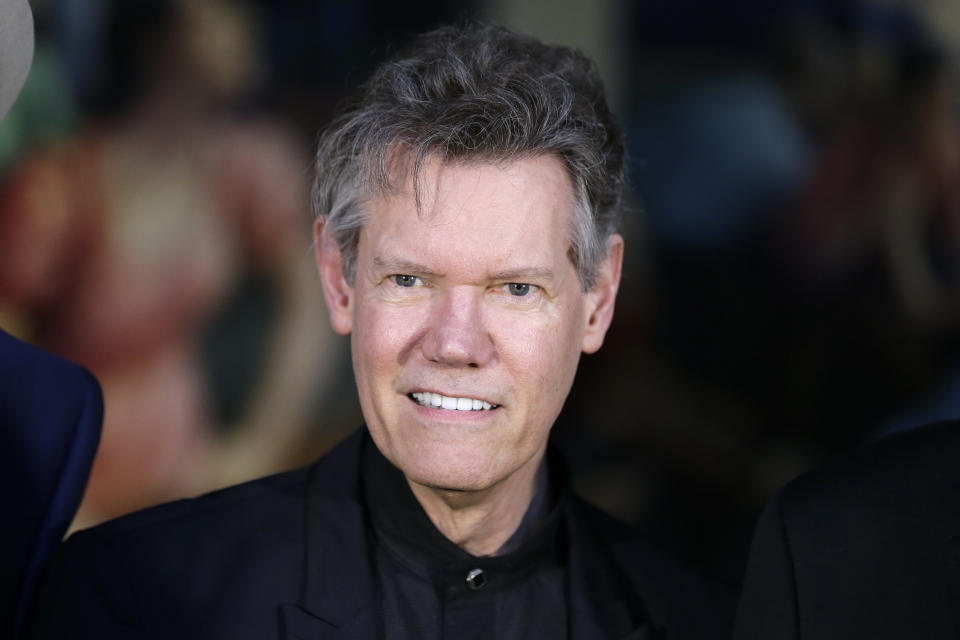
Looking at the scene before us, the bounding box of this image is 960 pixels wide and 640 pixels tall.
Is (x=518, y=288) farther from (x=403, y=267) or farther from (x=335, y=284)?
(x=335, y=284)

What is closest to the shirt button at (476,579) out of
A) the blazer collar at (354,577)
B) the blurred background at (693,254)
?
the blazer collar at (354,577)

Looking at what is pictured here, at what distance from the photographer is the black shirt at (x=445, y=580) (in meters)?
2.11

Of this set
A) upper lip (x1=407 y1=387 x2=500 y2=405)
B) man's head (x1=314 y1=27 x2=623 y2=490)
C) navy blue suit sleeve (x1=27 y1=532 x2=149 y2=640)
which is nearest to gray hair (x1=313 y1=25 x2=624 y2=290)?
man's head (x1=314 y1=27 x2=623 y2=490)

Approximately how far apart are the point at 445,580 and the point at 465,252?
58cm

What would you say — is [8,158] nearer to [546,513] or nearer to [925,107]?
[546,513]

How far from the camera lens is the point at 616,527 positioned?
2455 millimetres

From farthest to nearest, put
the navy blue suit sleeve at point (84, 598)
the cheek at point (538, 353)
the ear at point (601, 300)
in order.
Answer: the ear at point (601, 300)
the cheek at point (538, 353)
the navy blue suit sleeve at point (84, 598)

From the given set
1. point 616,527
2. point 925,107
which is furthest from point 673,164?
point 616,527

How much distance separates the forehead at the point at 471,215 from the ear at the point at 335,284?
172 millimetres

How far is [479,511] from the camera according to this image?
220 cm

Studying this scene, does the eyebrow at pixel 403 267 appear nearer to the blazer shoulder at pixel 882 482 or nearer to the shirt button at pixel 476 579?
the shirt button at pixel 476 579

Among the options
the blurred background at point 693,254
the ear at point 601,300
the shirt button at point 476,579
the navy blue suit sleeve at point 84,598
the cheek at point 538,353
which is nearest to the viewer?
the navy blue suit sleeve at point 84,598

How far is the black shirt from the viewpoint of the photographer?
211 centimetres

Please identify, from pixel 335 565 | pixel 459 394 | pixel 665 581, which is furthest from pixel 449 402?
pixel 665 581
